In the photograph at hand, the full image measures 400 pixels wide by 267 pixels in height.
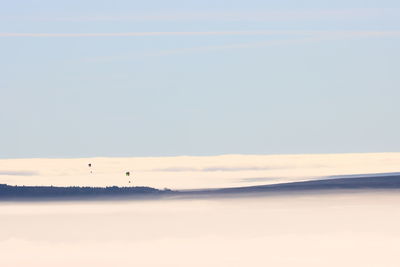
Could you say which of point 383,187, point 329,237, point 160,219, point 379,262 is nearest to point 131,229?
point 160,219

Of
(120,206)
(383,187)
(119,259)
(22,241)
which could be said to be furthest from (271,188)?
(119,259)

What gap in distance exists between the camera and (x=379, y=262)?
2415 inches

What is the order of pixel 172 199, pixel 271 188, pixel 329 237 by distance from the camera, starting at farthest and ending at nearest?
pixel 271 188 → pixel 172 199 → pixel 329 237

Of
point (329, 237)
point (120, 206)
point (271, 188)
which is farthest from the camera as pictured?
point (271, 188)

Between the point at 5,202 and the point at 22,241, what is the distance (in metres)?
47.6

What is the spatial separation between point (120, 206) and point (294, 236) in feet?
122

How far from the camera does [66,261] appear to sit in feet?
211

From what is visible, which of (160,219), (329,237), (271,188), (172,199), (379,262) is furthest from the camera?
(271,188)

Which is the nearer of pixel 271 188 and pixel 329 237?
pixel 329 237

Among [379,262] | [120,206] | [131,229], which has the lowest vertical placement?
[379,262]

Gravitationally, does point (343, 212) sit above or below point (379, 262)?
above

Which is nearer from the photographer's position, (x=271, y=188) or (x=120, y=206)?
(x=120, y=206)

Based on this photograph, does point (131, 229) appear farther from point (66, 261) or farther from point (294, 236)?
point (66, 261)

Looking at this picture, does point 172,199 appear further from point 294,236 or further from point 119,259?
point 119,259
